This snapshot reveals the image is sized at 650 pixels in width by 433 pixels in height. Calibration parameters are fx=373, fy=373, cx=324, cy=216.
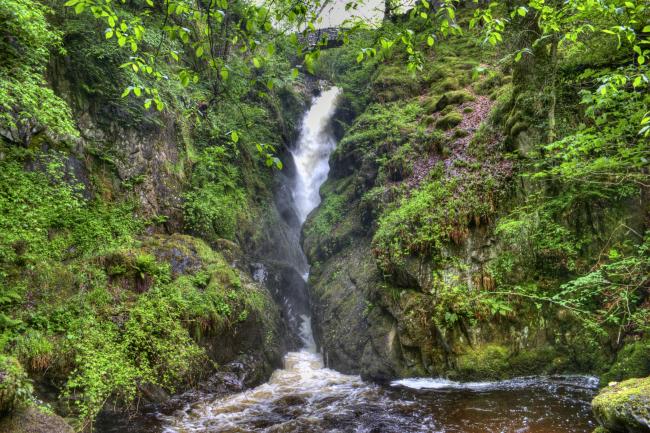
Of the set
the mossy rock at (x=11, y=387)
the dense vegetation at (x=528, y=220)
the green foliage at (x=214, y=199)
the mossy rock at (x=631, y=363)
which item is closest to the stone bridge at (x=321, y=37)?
the dense vegetation at (x=528, y=220)

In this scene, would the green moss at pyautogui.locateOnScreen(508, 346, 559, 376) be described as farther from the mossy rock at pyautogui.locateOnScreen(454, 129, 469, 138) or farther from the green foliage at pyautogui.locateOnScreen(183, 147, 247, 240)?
the green foliage at pyautogui.locateOnScreen(183, 147, 247, 240)

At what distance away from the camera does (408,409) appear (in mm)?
6906

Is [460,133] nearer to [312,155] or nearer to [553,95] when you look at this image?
[553,95]

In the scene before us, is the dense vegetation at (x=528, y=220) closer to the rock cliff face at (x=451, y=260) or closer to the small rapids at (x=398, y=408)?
the rock cliff face at (x=451, y=260)

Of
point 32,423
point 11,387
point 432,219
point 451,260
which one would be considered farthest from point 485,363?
point 11,387

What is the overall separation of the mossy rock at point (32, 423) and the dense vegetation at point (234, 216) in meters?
0.17

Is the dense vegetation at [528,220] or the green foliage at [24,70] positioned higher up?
the green foliage at [24,70]

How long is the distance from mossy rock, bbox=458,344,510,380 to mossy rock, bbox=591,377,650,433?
10.6ft

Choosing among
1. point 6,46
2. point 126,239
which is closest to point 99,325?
point 126,239

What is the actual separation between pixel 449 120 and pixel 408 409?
872 centimetres

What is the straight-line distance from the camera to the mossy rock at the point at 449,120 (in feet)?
38.8

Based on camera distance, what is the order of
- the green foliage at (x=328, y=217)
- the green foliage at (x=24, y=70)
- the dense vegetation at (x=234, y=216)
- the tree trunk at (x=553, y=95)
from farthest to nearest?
the green foliage at (x=328, y=217)
the tree trunk at (x=553, y=95)
the green foliage at (x=24, y=70)
the dense vegetation at (x=234, y=216)

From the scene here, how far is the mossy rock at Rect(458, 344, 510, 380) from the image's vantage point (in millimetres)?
7457

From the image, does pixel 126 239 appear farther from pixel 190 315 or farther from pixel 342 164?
pixel 342 164
